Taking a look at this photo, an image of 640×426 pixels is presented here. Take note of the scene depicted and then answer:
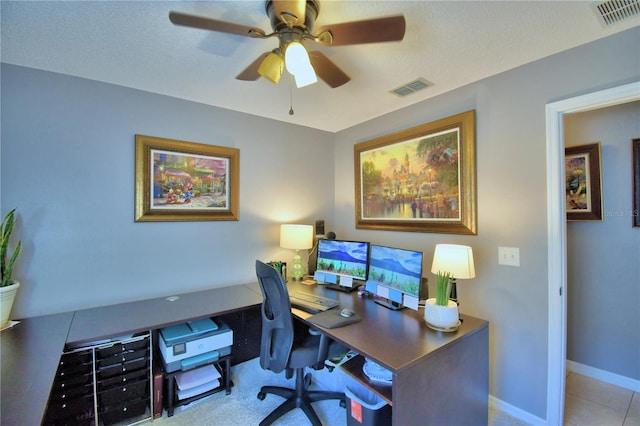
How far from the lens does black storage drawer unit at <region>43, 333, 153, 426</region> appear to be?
164 cm

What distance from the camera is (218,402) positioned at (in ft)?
6.79

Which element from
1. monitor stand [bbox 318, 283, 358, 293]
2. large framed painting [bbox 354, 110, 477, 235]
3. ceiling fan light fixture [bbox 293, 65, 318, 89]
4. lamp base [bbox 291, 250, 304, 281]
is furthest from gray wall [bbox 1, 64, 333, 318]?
ceiling fan light fixture [bbox 293, 65, 318, 89]

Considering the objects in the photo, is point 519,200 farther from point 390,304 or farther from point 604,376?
point 604,376

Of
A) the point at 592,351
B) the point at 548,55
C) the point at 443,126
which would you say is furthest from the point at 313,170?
the point at 592,351

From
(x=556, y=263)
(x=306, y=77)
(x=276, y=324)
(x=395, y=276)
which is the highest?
(x=306, y=77)

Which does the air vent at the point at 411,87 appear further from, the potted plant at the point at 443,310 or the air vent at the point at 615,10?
the potted plant at the point at 443,310

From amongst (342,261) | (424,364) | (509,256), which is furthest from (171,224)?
(509,256)

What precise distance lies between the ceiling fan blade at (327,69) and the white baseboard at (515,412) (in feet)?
8.02

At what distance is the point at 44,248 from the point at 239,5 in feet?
6.67

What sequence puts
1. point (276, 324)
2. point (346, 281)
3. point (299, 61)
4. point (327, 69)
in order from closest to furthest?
1. point (299, 61)
2. point (327, 69)
3. point (276, 324)
4. point (346, 281)

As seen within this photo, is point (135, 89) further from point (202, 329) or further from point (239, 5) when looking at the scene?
point (202, 329)

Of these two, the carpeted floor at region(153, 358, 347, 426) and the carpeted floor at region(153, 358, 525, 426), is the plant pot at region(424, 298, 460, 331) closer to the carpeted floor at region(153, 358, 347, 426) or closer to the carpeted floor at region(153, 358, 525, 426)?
the carpeted floor at region(153, 358, 525, 426)

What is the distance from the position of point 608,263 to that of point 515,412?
1470 mm

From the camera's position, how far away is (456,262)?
1.71 meters
